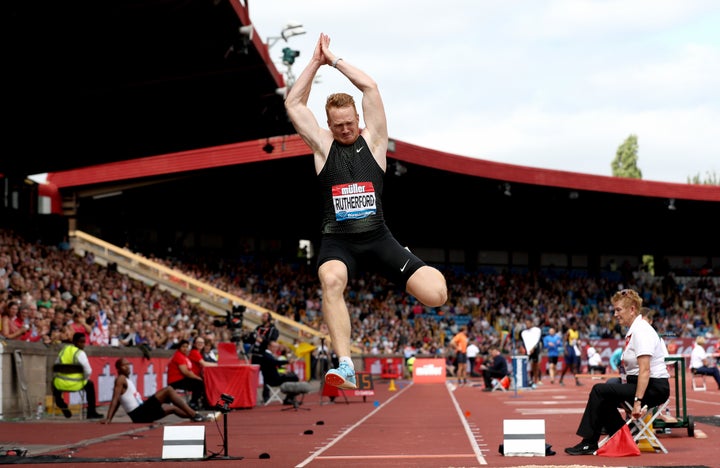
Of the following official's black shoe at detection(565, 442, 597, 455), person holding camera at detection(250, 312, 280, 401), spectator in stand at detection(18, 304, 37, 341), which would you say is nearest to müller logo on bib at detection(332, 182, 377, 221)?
official's black shoe at detection(565, 442, 597, 455)

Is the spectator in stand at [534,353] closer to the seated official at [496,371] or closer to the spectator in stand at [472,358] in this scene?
the seated official at [496,371]

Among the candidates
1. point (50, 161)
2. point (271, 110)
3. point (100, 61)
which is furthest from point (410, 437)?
point (50, 161)

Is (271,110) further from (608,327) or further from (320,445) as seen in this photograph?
(608,327)

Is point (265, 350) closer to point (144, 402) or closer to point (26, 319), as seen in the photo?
point (26, 319)

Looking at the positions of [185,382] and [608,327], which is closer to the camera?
[185,382]

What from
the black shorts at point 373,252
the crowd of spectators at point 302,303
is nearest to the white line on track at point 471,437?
the black shorts at point 373,252

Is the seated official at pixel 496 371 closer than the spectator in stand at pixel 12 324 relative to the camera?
No

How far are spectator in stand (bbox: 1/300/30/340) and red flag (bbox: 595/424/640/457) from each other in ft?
33.8

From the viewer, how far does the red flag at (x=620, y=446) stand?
33.0 ft

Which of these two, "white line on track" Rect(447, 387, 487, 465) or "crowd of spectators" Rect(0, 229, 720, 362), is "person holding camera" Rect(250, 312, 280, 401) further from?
"white line on track" Rect(447, 387, 487, 465)

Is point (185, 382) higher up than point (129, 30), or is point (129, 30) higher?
point (129, 30)

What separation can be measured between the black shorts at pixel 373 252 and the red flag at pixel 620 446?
4.28 metres

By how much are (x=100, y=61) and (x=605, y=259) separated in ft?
135

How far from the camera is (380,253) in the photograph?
22.5 ft
